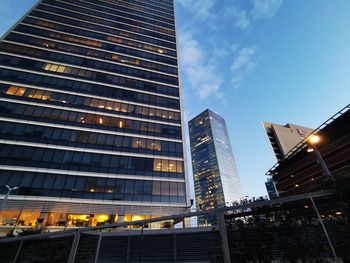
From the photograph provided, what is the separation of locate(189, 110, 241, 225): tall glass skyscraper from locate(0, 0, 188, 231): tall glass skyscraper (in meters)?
139

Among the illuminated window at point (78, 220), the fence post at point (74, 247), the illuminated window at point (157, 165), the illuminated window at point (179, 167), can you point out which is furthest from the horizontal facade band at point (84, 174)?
the fence post at point (74, 247)

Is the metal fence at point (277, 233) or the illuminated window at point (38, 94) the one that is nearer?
the metal fence at point (277, 233)

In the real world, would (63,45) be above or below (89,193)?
A: above

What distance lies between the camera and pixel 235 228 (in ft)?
21.7

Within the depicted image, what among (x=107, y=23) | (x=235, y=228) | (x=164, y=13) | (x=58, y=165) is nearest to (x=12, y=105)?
(x=58, y=165)

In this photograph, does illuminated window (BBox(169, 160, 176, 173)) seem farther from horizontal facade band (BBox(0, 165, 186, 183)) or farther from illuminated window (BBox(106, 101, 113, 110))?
illuminated window (BBox(106, 101, 113, 110))

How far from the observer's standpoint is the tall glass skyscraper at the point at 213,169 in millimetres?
170000

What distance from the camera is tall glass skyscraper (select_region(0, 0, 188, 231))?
29.0 metres

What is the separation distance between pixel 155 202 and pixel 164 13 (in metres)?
63.2

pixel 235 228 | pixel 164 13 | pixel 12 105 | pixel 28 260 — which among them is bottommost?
Answer: pixel 28 260

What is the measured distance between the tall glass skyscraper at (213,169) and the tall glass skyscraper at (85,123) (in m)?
139

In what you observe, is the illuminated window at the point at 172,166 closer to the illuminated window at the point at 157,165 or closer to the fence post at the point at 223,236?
the illuminated window at the point at 157,165

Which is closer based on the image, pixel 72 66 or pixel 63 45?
pixel 72 66

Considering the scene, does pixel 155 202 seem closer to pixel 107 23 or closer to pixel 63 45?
pixel 63 45
